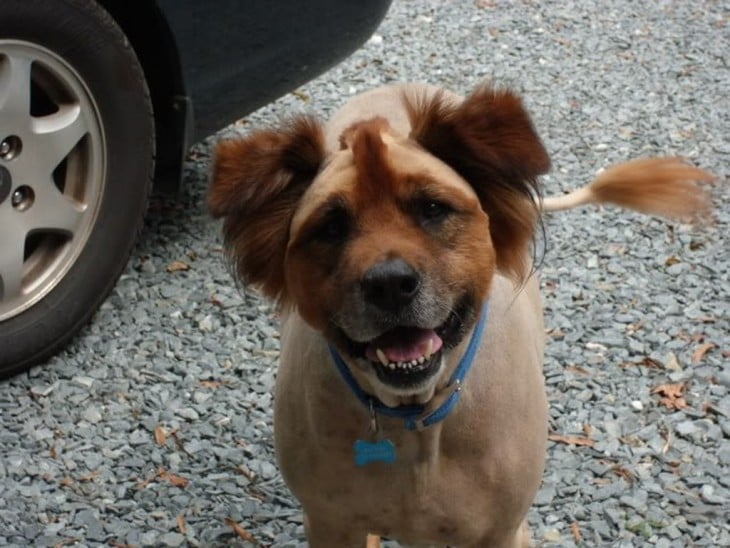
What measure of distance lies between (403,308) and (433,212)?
0.75 ft

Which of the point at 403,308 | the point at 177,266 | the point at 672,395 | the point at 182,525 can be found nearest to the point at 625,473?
the point at 672,395

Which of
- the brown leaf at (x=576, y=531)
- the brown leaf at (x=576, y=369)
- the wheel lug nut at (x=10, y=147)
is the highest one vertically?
the wheel lug nut at (x=10, y=147)

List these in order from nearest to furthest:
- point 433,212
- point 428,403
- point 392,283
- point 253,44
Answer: point 392,283 → point 433,212 → point 428,403 → point 253,44

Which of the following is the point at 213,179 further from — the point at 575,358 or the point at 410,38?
the point at 410,38

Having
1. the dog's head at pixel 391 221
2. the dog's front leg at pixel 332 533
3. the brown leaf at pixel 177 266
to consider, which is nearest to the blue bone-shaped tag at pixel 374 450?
the dog's head at pixel 391 221

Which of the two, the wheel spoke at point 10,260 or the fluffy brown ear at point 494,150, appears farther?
the wheel spoke at point 10,260

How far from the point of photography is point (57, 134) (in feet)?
12.6

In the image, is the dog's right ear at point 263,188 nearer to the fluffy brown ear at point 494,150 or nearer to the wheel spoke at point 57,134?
the fluffy brown ear at point 494,150

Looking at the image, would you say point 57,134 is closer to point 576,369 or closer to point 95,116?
point 95,116

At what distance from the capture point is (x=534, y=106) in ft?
20.3

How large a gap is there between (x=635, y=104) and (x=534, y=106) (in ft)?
1.74

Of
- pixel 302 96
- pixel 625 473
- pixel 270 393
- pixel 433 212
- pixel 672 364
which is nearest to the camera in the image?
pixel 433 212

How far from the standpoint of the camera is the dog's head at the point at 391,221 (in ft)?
7.86

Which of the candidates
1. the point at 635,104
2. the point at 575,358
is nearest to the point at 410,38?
the point at 635,104
